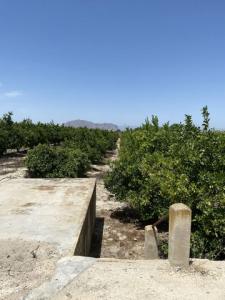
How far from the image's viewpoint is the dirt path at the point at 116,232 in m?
6.86

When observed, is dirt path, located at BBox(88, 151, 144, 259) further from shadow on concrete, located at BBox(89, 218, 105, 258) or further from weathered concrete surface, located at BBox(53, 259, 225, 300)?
weathered concrete surface, located at BBox(53, 259, 225, 300)

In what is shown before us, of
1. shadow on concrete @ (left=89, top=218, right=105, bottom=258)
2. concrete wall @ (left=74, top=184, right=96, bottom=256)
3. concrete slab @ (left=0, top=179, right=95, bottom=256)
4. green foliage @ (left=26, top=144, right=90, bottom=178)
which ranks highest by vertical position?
green foliage @ (left=26, top=144, right=90, bottom=178)

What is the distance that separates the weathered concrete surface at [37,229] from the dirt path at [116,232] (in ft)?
3.10

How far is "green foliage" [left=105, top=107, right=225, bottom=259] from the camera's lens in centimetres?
535

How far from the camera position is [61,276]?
3.73m

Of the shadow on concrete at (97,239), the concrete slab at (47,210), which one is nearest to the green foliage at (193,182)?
the shadow on concrete at (97,239)

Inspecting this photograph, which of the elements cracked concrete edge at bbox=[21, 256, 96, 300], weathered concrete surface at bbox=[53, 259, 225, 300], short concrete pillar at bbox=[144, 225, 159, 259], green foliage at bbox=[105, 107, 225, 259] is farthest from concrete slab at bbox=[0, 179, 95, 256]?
green foliage at bbox=[105, 107, 225, 259]

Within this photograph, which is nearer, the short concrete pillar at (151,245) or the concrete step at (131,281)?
the concrete step at (131,281)

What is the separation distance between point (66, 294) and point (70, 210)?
9.49ft

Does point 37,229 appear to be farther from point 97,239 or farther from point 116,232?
point 116,232

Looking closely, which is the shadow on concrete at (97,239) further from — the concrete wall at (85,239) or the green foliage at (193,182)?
the green foliage at (193,182)

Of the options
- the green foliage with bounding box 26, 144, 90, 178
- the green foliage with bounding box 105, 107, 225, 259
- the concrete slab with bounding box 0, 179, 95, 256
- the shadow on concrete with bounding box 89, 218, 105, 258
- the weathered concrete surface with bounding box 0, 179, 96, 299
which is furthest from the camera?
the green foliage with bounding box 26, 144, 90, 178

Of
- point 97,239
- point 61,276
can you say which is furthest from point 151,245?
point 97,239

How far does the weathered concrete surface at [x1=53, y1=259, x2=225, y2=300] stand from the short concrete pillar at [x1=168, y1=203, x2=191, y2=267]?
11 cm
